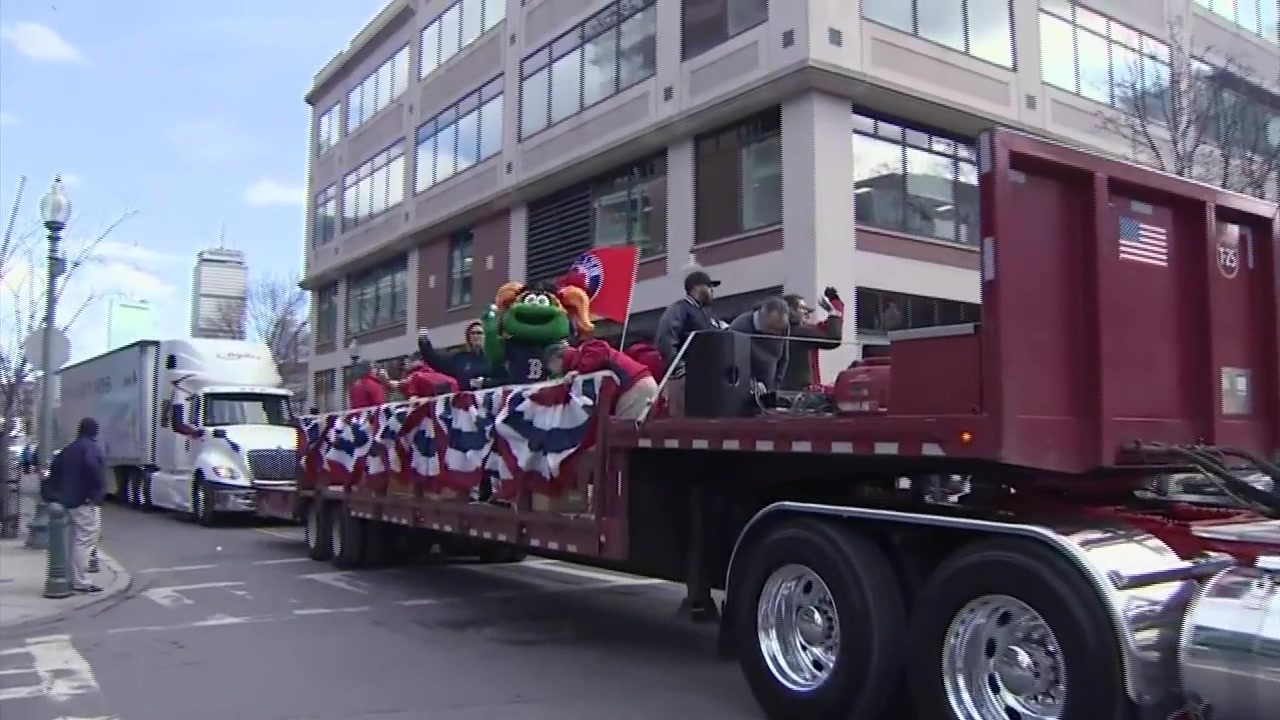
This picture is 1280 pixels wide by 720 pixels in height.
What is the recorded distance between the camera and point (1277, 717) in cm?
406

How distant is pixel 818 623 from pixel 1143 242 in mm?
2532

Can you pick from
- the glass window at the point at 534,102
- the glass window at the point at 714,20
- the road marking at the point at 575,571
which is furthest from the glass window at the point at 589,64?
the road marking at the point at 575,571

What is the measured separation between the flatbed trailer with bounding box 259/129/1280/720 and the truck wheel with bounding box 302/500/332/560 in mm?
7895

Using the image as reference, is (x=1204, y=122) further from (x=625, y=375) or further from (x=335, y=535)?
(x=335, y=535)

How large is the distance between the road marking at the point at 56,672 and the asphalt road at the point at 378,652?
16mm

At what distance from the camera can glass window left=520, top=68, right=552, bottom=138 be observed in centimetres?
2564

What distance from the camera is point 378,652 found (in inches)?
317

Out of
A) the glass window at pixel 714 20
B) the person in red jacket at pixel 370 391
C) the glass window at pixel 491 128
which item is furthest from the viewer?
the glass window at pixel 491 128

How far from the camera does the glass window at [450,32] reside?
102 ft

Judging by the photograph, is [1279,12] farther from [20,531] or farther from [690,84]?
[20,531]

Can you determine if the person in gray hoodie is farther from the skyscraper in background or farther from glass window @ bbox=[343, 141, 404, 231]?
the skyscraper in background

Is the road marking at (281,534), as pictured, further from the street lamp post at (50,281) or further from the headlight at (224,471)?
the street lamp post at (50,281)

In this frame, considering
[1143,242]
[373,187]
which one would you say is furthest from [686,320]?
[373,187]

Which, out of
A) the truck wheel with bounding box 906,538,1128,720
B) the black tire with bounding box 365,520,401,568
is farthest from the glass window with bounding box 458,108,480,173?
the truck wheel with bounding box 906,538,1128,720
